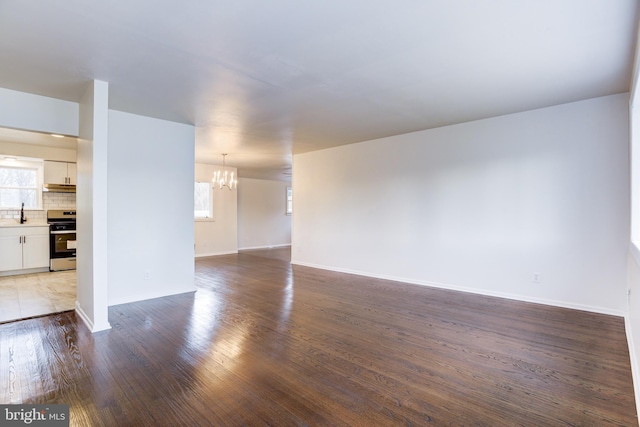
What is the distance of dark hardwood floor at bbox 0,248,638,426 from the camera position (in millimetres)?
1945

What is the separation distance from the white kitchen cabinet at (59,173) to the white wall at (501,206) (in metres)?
5.67

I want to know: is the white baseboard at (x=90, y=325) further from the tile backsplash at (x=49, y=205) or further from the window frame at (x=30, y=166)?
the window frame at (x=30, y=166)

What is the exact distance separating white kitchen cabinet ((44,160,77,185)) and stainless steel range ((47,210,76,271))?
645mm

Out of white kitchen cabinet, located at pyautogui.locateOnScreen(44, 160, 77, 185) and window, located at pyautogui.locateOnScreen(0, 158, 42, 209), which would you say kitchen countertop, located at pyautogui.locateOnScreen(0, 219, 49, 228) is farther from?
white kitchen cabinet, located at pyautogui.locateOnScreen(44, 160, 77, 185)

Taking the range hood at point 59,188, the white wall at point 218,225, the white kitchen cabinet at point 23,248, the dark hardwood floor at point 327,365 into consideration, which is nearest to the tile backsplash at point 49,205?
the range hood at point 59,188

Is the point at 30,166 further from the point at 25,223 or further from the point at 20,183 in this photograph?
the point at 25,223

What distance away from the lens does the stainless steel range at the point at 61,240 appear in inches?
245

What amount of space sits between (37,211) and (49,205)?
0.23 meters

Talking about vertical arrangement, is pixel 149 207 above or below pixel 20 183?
below

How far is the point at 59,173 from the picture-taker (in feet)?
21.1

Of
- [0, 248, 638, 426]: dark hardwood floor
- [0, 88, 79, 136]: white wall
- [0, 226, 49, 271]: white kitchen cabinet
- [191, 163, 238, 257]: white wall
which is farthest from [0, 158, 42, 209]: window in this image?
[0, 248, 638, 426]: dark hardwood floor

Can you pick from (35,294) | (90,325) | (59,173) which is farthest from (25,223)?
(90,325)

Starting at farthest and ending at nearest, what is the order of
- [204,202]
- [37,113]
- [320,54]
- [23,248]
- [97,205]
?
[204,202] < [23,248] < [37,113] < [97,205] < [320,54]

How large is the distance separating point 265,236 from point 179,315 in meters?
7.24
